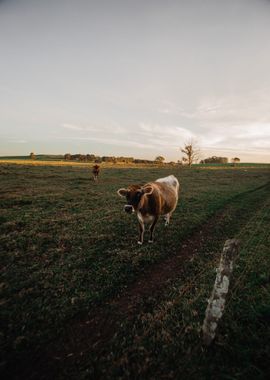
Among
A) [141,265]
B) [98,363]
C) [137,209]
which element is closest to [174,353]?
[98,363]

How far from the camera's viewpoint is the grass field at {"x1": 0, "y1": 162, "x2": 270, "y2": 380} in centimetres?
334

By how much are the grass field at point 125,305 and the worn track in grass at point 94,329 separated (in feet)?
0.06

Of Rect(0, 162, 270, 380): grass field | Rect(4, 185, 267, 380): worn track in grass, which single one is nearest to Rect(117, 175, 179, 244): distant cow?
Rect(0, 162, 270, 380): grass field

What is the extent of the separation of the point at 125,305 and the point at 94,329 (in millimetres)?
955

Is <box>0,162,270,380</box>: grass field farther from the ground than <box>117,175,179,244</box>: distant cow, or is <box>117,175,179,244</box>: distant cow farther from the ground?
<box>117,175,179,244</box>: distant cow

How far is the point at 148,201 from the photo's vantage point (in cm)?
833

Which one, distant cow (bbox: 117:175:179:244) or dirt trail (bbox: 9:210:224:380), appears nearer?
dirt trail (bbox: 9:210:224:380)

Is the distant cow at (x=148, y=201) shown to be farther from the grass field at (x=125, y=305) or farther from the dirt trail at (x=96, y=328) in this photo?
the dirt trail at (x=96, y=328)

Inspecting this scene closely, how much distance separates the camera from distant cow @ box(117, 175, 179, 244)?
7266 mm

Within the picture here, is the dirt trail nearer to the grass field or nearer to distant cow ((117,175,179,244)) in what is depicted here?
the grass field

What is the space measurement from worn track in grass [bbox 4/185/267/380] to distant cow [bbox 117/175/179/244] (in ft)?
6.96

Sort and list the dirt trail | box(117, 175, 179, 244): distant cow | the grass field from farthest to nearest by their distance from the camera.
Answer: box(117, 175, 179, 244): distant cow
the dirt trail
the grass field

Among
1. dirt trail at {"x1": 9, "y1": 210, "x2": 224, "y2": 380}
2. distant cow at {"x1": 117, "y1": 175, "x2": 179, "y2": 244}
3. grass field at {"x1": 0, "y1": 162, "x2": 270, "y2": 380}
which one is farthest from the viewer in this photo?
distant cow at {"x1": 117, "y1": 175, "x2": 179, "y2": 244}

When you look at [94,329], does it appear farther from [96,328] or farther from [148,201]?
[148,201]
